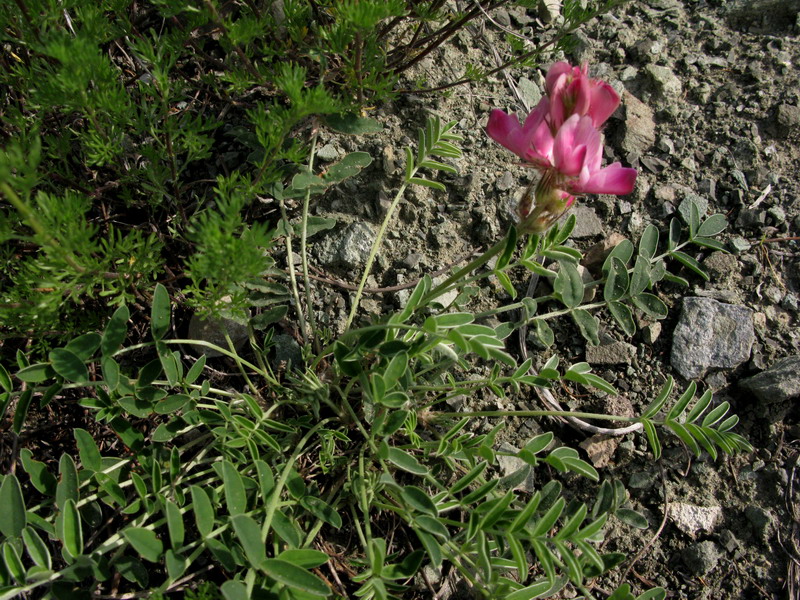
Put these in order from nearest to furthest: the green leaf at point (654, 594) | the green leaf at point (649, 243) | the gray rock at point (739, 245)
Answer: the green leaf at point (654, 594) < the green leaf at point (649, 243) < the gray rock at point (739, 245)

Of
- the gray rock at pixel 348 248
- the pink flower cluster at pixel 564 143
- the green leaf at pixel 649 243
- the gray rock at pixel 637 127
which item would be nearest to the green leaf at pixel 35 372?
the gray rock at pixel 348 248

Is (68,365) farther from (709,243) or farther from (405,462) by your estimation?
(709,243)

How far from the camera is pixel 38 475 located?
1.87m

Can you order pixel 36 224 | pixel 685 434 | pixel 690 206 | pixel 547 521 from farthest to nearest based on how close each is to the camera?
1. pixel 690 206
2. pixel 685 434
3. pixel 547 521
4. pixel 36 224

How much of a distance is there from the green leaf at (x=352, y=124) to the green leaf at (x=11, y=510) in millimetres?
1531

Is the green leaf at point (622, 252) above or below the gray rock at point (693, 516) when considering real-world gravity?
above

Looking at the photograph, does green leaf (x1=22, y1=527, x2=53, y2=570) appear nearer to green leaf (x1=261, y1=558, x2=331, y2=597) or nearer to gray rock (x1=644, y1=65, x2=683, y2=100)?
green leaf (x1=261, y1=558, x2=331, y2=597)

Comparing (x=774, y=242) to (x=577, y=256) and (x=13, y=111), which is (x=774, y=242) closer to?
(x=577, y=256)

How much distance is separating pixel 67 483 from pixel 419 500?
985 mm

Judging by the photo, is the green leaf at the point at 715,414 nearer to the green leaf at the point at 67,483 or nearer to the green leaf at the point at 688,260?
the green leaf at the point at 688,260

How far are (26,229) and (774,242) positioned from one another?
115 inches

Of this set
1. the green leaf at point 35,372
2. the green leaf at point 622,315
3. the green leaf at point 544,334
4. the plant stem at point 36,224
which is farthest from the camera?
the green leaf at point 622,315

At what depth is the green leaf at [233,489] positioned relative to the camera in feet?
5.58

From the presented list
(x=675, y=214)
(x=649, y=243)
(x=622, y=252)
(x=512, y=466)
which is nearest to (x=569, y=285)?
(x=622, y=252)
